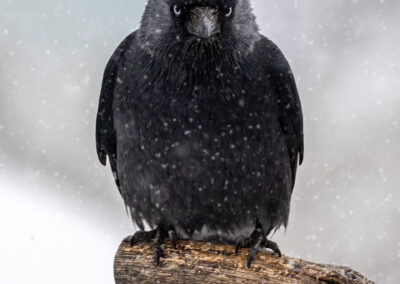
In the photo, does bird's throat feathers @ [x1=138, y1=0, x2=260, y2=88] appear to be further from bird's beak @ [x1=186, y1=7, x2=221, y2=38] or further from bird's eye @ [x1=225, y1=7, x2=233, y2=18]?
bird's beak @ [x1=186, y1=7, x2=221, y2=38]

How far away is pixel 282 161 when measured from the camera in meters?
5.08

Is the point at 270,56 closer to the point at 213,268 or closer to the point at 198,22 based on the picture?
the point at 198,22

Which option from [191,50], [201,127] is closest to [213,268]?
[201,127]

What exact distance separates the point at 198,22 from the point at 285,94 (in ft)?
4.10

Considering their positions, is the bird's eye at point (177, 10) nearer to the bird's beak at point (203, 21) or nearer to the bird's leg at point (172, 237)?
the bird's beak at point (203, 21)

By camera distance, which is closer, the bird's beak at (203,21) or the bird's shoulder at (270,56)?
the bird's beak at (203,21)

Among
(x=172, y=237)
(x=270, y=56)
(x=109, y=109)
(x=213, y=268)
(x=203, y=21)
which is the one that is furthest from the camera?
(x=109, y=109)

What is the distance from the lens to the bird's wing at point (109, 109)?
17.8ft

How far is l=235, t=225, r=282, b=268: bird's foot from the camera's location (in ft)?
14.1

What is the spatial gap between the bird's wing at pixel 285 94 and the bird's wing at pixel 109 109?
4.52 ft

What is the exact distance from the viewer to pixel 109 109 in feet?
18.3

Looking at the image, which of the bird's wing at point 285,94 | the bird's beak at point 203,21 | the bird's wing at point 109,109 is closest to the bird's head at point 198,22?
the bird's beak at point 203,21

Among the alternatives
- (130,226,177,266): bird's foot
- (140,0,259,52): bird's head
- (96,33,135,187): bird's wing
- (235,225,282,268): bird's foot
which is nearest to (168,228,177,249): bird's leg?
(130,226,177,266): bird's foot

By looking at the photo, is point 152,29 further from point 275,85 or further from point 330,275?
point 330,275
